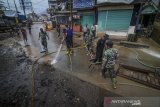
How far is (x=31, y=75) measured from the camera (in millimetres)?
7312

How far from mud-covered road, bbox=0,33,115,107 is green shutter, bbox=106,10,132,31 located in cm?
1024

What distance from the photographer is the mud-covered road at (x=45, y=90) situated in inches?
197

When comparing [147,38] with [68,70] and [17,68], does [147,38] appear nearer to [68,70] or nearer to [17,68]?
[68,70]

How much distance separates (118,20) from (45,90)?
1221cm

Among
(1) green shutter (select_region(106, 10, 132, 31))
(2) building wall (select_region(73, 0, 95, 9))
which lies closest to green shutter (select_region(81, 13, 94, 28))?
(2) building wall (select_region(73, 0, 95, 9))

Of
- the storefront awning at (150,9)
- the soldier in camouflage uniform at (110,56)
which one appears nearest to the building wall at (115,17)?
the storefront awning at (150,9)

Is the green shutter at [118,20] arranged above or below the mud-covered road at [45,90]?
above

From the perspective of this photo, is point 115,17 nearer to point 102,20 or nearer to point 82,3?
point 102,20

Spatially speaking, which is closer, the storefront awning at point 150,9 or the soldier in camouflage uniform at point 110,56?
the soldier in camouflage uniform at point 110,56

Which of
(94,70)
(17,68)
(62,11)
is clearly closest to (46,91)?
(94,70)

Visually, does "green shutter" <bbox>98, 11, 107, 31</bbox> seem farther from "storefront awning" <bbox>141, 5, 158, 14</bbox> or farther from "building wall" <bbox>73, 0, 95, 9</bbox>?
"storefront awning" <bbox>141, 5, 158, 14</bbox>

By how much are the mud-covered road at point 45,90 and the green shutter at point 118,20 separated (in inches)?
403

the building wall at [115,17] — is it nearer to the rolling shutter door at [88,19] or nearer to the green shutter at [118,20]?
the green shutter at [118,20]

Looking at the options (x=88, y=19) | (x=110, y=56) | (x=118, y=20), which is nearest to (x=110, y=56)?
(x=110, y=56)
